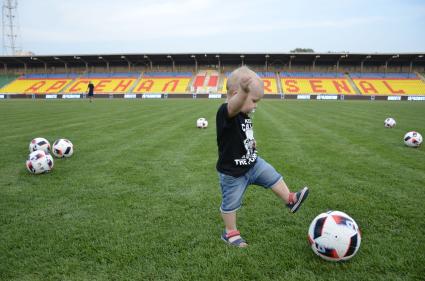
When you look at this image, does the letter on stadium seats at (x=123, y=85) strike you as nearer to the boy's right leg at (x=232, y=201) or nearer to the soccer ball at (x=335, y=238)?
the boy's right leg at (x=232, y=201)

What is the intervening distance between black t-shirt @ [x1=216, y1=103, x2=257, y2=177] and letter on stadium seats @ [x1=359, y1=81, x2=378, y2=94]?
49.0 meters

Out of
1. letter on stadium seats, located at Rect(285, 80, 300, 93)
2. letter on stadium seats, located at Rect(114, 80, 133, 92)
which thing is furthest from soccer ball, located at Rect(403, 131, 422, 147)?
letter on stadium seats, located at Rect(114, 80, 133, 92)

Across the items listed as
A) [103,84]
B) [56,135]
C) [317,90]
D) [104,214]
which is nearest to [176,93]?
[103,84]

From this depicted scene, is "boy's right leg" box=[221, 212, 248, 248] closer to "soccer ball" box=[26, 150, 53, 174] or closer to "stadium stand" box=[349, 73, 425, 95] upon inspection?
"soccer ball" box=[26, 150, 53, 174]

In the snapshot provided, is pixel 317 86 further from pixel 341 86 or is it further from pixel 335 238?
pixel 335 238

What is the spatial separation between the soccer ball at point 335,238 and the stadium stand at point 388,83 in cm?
4837

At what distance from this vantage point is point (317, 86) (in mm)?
48594

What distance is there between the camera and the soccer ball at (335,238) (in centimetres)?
303

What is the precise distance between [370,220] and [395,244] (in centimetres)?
68

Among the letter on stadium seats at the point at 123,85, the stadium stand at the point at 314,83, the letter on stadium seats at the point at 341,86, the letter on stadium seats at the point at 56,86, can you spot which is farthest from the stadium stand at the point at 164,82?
the letter on stadium seats at the point at 341,86

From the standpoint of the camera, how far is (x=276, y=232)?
12.2 ft

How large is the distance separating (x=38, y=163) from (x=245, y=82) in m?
5.26

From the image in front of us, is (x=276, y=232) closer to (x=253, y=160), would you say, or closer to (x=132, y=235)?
(x=253, y=160)

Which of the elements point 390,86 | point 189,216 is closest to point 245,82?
point 189,216
